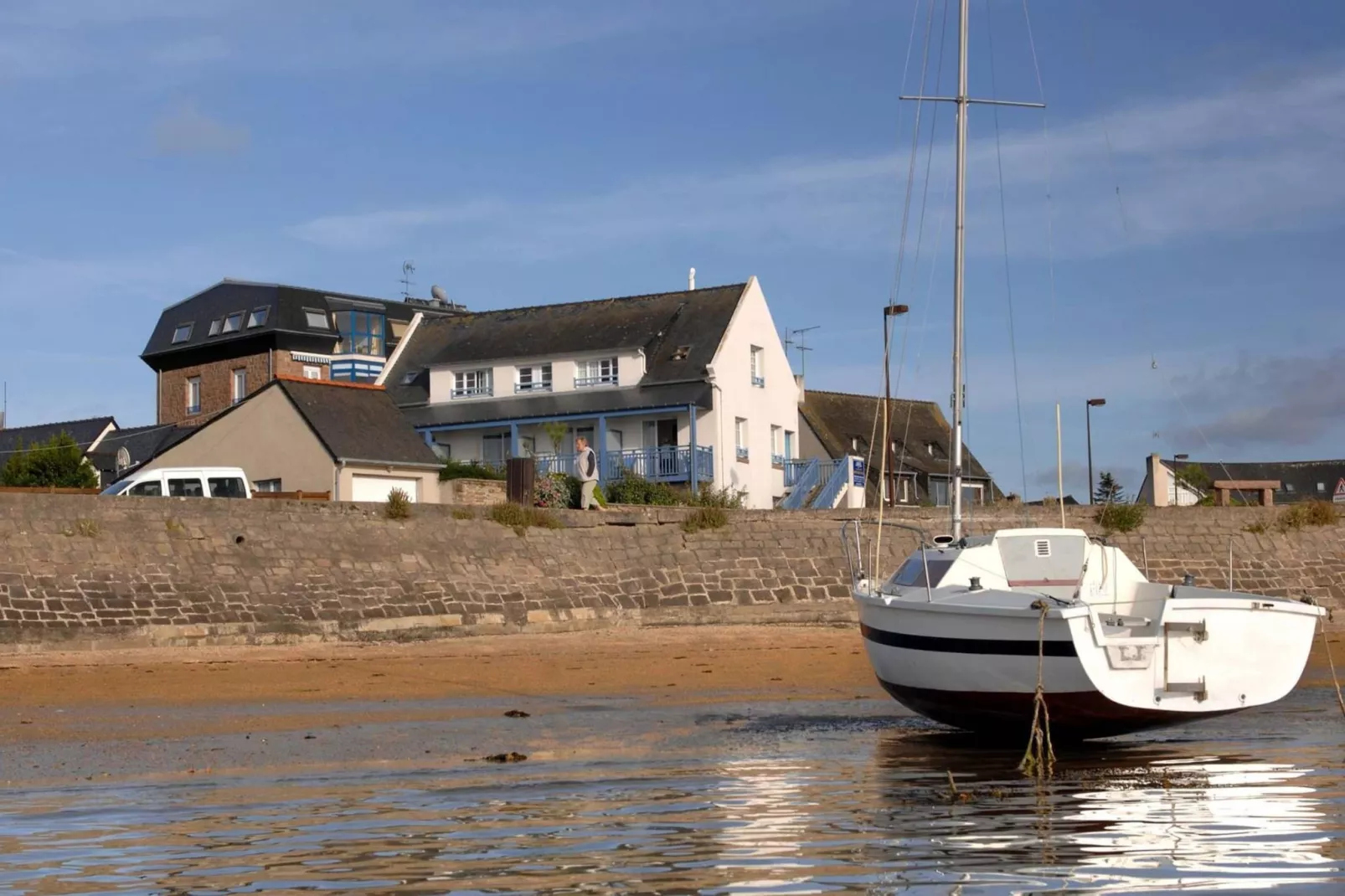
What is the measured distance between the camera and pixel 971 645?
1129 centimetres

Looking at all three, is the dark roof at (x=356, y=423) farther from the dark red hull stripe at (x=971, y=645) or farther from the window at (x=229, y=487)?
the dark red hull stripe at (x=971, y=645)

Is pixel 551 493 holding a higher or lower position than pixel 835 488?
lower

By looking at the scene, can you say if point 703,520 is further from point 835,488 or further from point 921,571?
point 835,488

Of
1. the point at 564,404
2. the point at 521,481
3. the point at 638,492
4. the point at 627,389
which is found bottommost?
the point at 521,481

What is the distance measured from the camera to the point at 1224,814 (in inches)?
345

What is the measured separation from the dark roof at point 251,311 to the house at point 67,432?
3.21 meters

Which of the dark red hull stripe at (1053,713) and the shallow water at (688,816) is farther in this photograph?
the dark red hull stripe at (1053,713)

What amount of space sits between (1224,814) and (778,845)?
2.76 m

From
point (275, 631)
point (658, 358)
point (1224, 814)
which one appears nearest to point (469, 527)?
point (275, 631)

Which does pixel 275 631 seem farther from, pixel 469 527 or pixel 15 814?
pixel 15 814

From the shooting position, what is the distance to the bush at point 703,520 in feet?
82.1

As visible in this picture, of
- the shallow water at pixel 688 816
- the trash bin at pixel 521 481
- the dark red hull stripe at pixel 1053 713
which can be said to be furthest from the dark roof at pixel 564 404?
the dark red hull stripe at pixel 1053 713

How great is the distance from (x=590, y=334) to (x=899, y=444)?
15.4 m

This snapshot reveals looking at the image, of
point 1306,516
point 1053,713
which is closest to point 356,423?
point 1306,516
